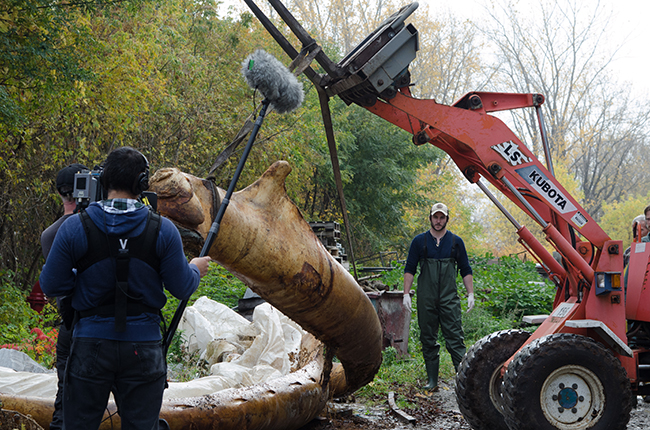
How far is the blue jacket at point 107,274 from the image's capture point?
8.17ft

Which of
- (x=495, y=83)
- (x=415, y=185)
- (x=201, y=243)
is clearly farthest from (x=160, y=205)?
(x=495, y=83)

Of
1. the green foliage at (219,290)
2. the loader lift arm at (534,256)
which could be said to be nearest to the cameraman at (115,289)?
the loader lift arm at (534,256)

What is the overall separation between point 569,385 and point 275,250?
98.2 inches

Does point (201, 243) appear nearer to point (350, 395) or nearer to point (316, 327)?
point (316, 327)

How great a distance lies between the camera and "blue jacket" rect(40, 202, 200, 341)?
2490mm

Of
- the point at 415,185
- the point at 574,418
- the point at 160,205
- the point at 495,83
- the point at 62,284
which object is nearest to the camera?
the point at 62,284

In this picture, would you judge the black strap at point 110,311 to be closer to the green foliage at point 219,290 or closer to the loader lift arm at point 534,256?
the loader lift arm at point 534,256

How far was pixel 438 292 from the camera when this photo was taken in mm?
6734

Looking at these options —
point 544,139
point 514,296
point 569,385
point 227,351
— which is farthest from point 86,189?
point 514,296

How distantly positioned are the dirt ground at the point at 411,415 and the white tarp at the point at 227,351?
2.08 ft

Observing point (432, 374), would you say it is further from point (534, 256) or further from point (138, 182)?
point (138, 182)

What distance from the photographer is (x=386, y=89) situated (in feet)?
16.4

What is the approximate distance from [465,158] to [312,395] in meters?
2.47

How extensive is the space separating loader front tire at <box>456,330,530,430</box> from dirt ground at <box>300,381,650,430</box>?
0.45m
